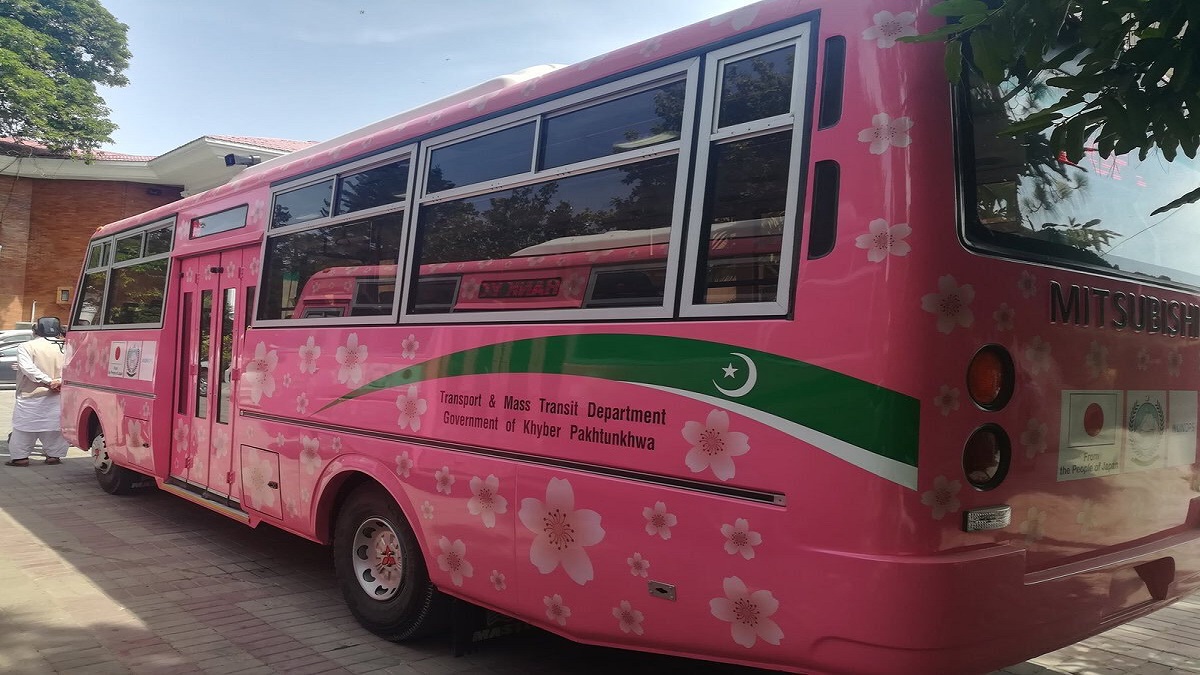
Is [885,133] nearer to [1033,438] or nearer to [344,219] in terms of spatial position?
[1033,438]

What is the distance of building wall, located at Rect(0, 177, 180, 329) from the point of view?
29.7 meters

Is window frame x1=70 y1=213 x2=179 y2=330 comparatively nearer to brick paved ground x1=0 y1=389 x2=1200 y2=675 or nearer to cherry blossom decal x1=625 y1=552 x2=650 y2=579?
brick paved ground x1=0 y1=389 x2=1200 y2=675

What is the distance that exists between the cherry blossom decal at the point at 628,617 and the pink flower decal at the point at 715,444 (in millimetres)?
642

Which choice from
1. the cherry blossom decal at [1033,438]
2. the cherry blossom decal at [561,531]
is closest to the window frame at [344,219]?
the cherry blossom decal at [561,531]

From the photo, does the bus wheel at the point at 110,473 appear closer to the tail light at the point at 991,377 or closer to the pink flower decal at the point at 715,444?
the pink flower decal at the point at 715,444

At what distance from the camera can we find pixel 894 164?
277cm

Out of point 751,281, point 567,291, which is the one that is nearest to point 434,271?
point 567,291

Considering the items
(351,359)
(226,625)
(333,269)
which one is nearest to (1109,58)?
(351,359)

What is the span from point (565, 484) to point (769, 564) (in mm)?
1003

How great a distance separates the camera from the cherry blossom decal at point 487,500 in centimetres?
388

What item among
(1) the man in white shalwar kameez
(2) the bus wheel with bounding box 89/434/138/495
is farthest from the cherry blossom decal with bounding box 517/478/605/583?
(1) the man in white shalwar kameez

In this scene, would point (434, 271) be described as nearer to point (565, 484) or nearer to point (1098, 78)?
Answer: point (565, 484)

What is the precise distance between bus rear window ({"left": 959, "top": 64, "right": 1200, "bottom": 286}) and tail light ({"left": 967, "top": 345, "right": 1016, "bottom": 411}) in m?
Result: 0.36

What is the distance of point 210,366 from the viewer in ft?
22.5
